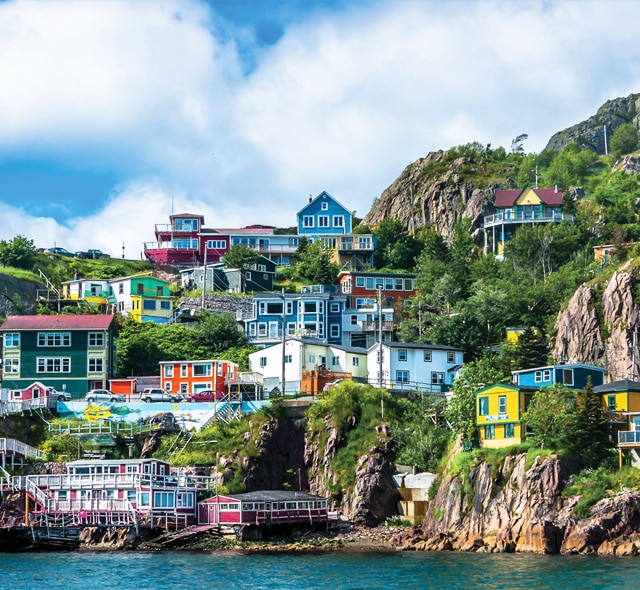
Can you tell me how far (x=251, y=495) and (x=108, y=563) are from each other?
1311 cm

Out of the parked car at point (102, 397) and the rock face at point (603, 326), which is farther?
the rock face at point (603, 326)

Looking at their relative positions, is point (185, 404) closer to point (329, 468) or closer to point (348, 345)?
point (329, 468)

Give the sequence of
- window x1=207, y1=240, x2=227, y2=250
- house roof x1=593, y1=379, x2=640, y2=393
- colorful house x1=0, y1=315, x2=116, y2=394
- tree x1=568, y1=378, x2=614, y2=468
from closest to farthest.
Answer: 1. tree x1=568, y1=378, x2=614, y2=468
2. house roof x1=593, y1=379, x2=640, y2=393
3. colorful house x1=0, y1=315, x2=116, y2=394
4. window x1=207, y1=240, x2=227, y2=250

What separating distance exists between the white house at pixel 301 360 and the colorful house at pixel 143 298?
690 inches

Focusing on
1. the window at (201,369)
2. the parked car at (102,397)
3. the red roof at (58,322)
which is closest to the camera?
the parked car at (102,397)

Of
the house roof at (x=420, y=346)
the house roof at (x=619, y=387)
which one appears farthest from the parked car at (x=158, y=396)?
the house roof at (x=619, y=387)

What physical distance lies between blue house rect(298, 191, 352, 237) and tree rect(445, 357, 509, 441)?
2205 inches

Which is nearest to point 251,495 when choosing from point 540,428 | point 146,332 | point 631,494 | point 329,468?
point 329,468

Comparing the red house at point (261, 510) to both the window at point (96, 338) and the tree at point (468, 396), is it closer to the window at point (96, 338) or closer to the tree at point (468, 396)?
the tree at point (468, 396)

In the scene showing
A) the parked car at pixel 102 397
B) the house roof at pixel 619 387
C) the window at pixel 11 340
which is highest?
the window at pixel 11 340

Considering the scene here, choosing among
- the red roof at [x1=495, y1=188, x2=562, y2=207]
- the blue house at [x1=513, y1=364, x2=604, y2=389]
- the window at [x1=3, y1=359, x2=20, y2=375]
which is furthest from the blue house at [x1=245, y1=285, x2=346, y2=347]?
the blue house at [x1=513, y1=364, x2=604, y2=389]

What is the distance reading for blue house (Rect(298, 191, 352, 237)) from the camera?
503ft

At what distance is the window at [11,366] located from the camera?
10938 centimetres

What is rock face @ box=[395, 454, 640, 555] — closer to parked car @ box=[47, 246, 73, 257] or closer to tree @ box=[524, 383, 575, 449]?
tree @ box=[524, 383, 575, 449]
